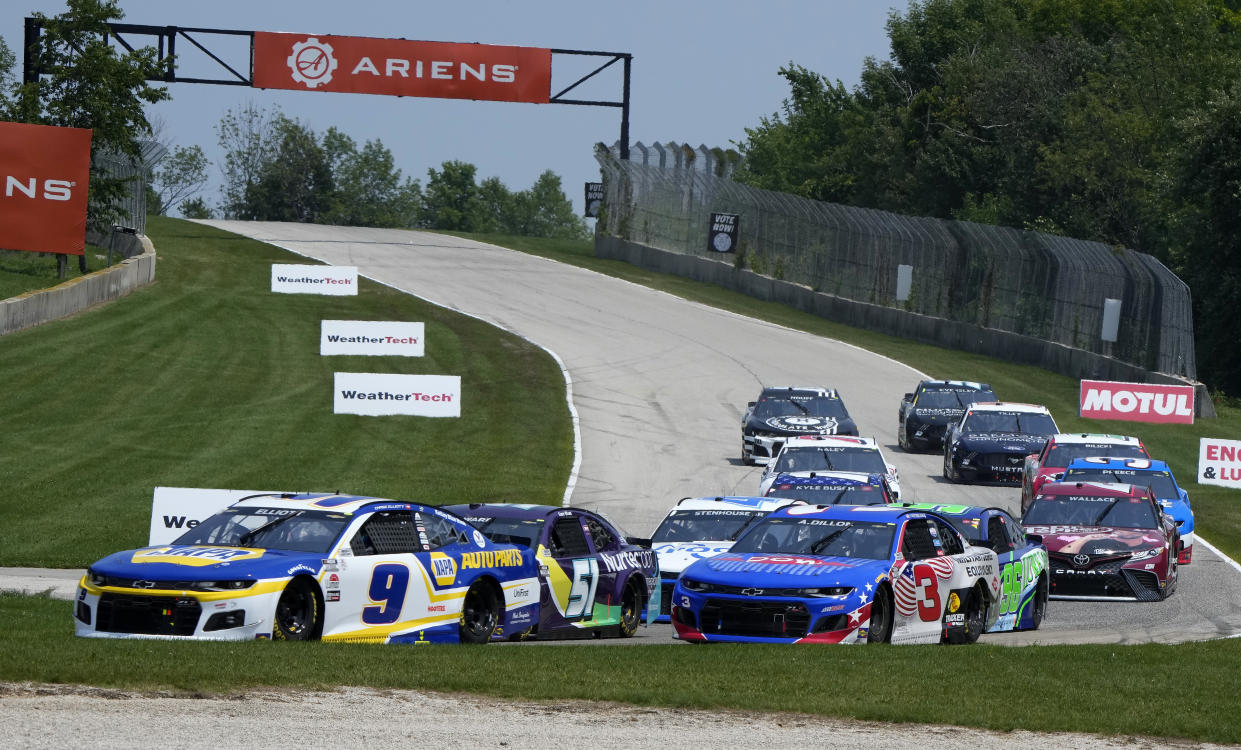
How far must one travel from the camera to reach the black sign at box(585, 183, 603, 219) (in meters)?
69.6

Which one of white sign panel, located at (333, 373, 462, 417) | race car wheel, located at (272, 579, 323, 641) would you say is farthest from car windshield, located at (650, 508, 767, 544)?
white sign panel, located at (333, 373, 462, 417)

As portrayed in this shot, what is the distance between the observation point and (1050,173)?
6744 cm

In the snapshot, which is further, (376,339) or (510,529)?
(376,339)

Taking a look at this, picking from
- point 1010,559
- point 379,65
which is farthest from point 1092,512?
point 379,65

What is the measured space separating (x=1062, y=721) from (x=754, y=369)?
32.8 metres

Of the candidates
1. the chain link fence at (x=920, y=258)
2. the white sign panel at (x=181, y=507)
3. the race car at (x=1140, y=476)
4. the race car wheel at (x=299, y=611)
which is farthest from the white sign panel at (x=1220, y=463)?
the race car wheel at (x=299, y=611)

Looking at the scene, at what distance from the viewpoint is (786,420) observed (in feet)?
103

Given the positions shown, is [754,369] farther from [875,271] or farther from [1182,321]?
[875,271]

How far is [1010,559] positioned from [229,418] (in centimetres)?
1910

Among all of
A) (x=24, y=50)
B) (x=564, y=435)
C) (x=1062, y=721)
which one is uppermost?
(x=24, y=50)

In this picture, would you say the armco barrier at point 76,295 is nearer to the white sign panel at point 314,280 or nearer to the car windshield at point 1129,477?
the white sign panel at point 314,280

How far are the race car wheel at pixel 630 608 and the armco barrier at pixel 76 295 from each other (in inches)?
958

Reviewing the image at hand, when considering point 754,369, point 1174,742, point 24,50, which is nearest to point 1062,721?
point 1174,742

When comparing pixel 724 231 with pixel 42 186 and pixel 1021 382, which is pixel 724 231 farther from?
pixel 42 186
